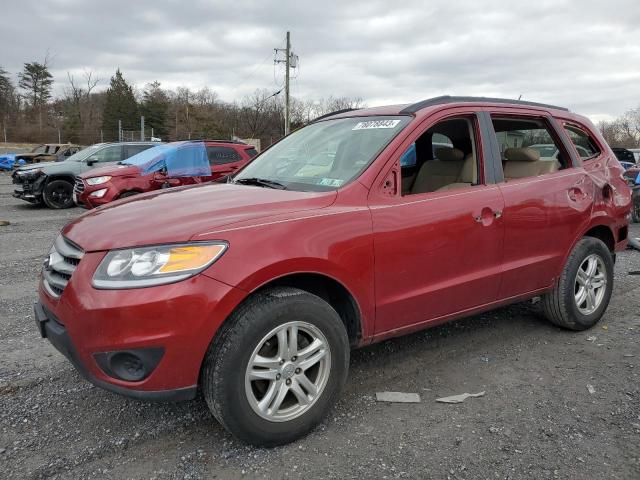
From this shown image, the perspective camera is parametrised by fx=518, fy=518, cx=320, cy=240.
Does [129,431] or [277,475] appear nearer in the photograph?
[277,475]

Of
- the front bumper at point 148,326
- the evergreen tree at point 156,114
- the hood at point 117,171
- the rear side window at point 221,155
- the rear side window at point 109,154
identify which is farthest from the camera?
the evergreen tree at point 156,114

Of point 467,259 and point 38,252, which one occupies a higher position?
point 467,259

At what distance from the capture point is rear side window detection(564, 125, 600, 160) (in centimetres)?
429

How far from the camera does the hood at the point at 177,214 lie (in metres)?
2.44

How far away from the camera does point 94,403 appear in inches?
123

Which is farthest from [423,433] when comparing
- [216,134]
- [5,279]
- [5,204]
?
[216,134]

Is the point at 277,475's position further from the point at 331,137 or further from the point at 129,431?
the point at 331,137

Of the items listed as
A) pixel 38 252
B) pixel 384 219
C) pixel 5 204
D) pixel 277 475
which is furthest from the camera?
pixel 5 204

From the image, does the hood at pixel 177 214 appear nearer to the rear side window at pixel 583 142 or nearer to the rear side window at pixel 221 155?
the rear side window at pixel 583 142

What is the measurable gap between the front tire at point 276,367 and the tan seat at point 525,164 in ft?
A: 6.71

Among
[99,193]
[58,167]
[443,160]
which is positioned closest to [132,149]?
[58,167]

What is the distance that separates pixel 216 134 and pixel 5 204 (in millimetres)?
47500

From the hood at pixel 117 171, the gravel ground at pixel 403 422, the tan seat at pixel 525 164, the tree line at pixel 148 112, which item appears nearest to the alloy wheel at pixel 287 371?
the gravel ground at pixel 403 422

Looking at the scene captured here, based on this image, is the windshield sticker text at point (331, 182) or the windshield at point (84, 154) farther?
the windshield at point (84, 154)
